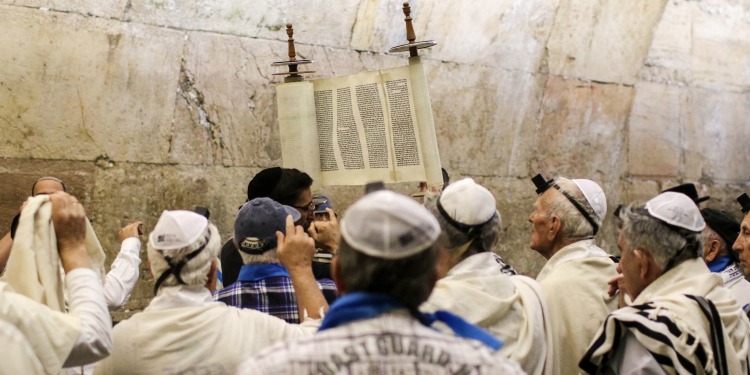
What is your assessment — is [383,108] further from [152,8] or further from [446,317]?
[446,317]

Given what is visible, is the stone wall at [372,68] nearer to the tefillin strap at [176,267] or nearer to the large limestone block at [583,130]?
the large limestone block at [583,130]

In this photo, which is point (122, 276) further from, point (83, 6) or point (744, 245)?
point (744, 245)

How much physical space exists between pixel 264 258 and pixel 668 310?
1380mm

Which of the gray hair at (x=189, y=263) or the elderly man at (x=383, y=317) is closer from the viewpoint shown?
the elderly man at (x=383, y=317)

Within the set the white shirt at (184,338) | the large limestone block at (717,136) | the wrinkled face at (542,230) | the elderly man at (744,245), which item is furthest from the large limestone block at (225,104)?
the large limestone block at (717,136)

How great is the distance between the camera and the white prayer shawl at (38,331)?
2621 millimetres

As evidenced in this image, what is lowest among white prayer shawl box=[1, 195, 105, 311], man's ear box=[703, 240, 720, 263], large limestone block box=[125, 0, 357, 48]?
man's ear box=[703, 240, 720, 263]

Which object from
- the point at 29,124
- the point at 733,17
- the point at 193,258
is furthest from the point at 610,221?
the point at 193,258

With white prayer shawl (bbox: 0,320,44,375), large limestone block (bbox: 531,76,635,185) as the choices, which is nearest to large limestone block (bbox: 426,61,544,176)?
large limestone block (bbox: 531,76,635,185)

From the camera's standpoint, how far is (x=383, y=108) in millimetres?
5449

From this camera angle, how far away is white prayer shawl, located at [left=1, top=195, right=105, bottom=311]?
286 centimetres

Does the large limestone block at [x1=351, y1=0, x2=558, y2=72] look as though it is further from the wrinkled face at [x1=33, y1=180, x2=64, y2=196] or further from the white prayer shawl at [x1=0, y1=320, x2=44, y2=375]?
the white prayer shawl at [x1=0, y1=320, x2=44, y2=375]

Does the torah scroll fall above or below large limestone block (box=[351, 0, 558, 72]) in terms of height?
below

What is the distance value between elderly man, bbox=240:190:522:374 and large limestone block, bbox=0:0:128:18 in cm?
433
